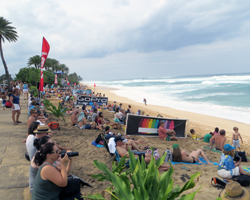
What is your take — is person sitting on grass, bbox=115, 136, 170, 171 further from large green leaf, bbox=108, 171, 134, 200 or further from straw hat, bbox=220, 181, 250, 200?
large green leaf, bbox=108, 171, 134, 200

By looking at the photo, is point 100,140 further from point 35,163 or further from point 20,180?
point 35,163

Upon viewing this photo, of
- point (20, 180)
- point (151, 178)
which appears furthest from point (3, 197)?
point (151, 178)

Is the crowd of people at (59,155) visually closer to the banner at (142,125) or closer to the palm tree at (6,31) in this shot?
the banner at (142,125)

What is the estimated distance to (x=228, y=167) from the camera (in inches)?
159

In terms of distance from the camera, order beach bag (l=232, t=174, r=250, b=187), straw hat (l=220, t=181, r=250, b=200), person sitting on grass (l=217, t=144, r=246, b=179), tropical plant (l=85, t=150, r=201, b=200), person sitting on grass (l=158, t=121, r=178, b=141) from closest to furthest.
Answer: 1. tropical plant (l=85, t=150, r=201, b=200)
2. straw hat (l=220, t=181, r=250, b=200)
3. beach bag (l=232, t=174, r=250, b=187)
4. person sitting on grass (l=217, t=144, r=246, b=179)
5. person sitting on grass (l=158, t=121, r=178, b=141)

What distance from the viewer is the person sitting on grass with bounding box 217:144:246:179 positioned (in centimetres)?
396

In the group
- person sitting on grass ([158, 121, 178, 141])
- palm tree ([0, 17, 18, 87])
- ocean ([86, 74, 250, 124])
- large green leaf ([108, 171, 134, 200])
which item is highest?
palm tree ([0, 17, 18, 87])

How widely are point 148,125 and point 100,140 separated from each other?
Answer: 3.12 meters

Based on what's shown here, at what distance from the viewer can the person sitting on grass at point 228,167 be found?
13.0ft

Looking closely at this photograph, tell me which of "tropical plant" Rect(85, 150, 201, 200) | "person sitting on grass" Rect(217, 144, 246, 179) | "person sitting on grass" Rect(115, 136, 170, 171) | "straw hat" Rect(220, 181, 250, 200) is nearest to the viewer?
"tropical plant" Rect(85, 150, 201, 200)

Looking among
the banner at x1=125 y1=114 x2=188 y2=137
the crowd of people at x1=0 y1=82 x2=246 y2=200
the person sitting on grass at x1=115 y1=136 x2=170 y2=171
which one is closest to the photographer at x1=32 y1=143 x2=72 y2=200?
the crowd of people at x1=0 y1=82 x2=246 y2=200

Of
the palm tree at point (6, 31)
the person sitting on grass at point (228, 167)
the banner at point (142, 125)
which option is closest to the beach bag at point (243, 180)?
the person sitting on grass at point (228, 167)

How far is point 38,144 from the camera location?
2688mm

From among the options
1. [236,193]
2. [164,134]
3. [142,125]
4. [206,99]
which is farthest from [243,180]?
[206,99]
